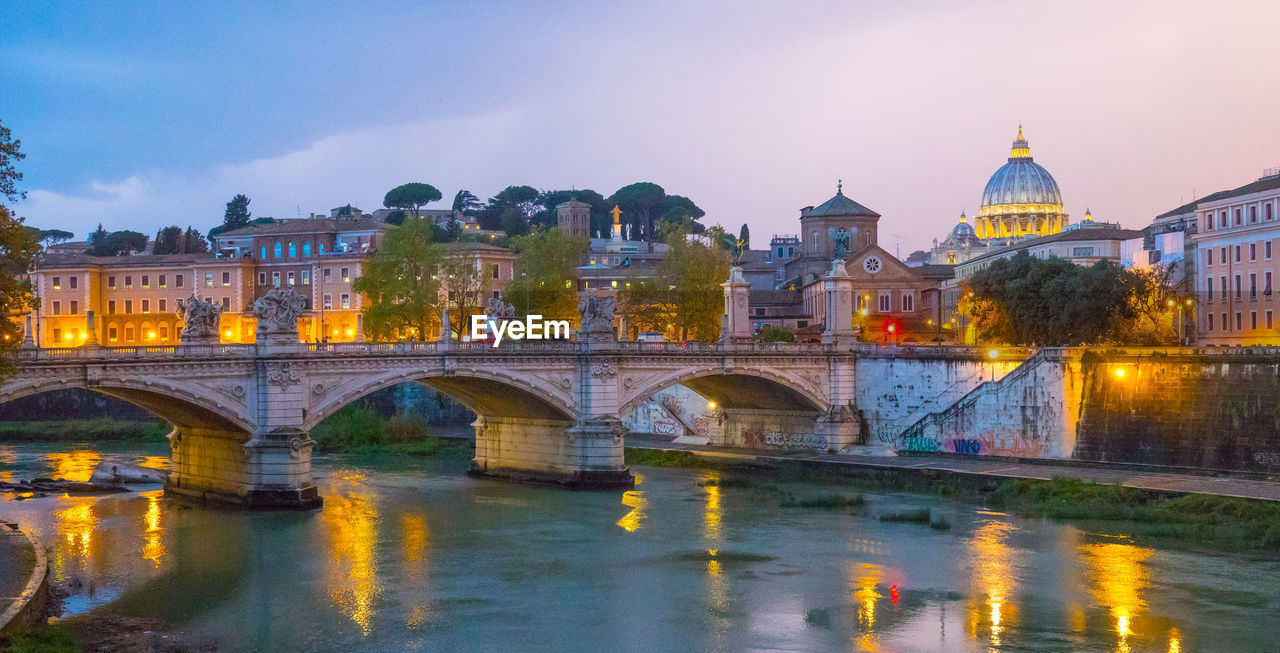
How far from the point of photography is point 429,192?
132 meters

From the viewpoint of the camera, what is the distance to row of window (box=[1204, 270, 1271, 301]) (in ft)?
201

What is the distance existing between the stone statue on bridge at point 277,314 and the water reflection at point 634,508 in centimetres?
1167

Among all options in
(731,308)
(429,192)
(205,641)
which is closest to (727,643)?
(205,641)

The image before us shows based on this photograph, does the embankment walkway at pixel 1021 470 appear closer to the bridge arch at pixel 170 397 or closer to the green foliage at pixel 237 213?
the bridge arch at pixel 170 397

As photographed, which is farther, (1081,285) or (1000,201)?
(1000,201)

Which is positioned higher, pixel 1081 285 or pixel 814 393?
pixel 1081 285

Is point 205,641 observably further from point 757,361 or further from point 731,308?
point 731,308

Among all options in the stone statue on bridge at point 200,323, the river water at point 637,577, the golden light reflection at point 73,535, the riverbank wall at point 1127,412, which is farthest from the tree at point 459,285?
the riverbank wall at point 1127,412

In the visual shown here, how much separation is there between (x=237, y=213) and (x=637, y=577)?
104 m

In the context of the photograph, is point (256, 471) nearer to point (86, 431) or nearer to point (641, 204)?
point (86, 431)

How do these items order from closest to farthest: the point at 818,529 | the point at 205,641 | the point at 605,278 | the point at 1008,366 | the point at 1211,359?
the point at 205,641 → the point at 818,529 → the point at 1211,359 → the point at 1008,366 → the point at 605,278

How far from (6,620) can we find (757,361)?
115 feet

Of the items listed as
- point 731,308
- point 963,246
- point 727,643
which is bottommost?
point 727,643

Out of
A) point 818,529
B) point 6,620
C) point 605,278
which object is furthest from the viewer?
point 605,278
